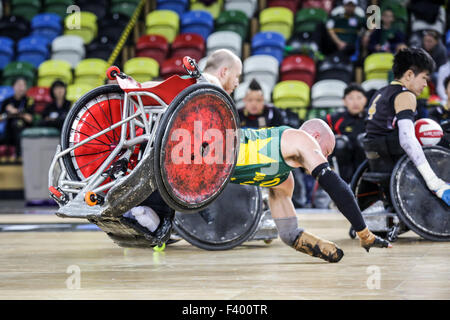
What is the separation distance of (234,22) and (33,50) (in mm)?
3252

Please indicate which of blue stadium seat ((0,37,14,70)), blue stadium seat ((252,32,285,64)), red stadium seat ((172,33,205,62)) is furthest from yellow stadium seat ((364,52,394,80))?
blue stadium seat ((0,37,14,70))

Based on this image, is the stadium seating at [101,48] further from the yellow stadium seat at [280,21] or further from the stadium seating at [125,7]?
the yellow stadium seat at [280,21]

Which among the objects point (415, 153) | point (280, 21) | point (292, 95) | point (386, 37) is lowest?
point (415, 153)

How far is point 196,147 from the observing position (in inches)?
95.8

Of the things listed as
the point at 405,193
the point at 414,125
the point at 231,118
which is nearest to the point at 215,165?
the point at 231,118

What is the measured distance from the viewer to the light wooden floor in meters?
2.12

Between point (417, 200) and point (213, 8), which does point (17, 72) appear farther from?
point (417, 200)

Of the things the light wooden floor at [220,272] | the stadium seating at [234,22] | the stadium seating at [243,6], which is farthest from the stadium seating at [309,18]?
the light wooden floor at [220,272]

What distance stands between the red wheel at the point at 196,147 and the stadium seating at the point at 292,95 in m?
5.70

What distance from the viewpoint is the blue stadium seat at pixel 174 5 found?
1081cm

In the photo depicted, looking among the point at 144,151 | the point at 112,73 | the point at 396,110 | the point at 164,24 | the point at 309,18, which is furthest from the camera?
the point at 164,24

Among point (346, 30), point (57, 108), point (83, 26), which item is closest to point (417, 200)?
point (346, 30)

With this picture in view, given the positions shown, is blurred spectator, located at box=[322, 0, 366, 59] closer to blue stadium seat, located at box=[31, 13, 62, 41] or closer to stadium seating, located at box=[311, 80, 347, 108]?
stadium seating, located at box=[311, 80, 347, 108]

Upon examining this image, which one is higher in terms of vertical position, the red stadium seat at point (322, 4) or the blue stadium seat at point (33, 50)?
the red stadium seat at point (322, 4)
